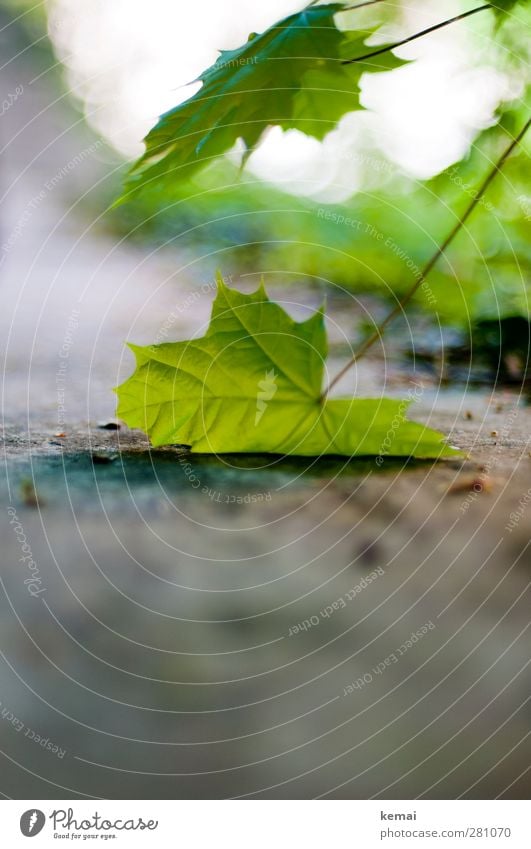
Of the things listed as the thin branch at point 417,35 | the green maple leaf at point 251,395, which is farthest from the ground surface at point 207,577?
the thin branch at point 417,35

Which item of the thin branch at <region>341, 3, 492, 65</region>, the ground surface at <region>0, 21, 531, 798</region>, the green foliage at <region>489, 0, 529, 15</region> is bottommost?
the ground surface at <region>0, 21, 531, 798</region>

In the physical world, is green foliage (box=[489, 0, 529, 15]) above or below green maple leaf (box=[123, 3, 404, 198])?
above

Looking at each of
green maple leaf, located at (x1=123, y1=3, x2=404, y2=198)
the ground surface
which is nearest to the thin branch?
green maple leaf, located at (x1=123, y1=3, x2=404, y2=198)

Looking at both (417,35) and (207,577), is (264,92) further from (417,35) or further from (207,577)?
(207,577)

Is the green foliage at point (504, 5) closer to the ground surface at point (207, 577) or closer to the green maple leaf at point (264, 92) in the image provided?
the green maple leaf at point (264, 92)

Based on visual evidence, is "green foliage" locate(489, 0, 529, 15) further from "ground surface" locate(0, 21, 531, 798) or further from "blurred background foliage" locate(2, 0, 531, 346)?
"ground surface" locate(0, 21, 531, 798)
